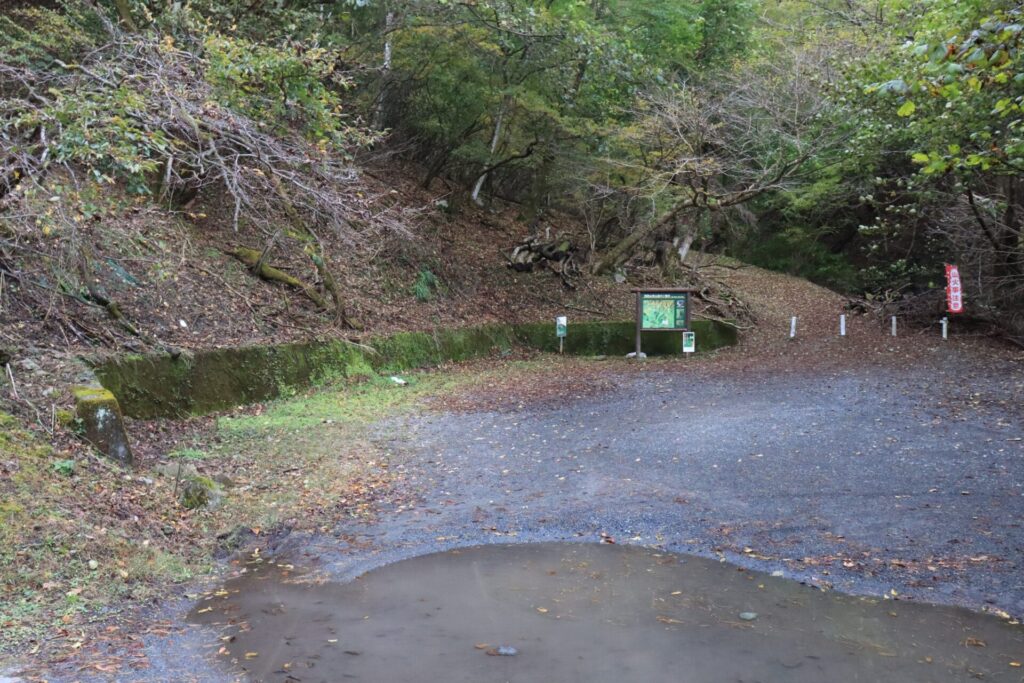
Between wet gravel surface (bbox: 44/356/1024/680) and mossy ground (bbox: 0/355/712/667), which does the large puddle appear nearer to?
wet gravel surface (bbox: 44/356/1024/680)

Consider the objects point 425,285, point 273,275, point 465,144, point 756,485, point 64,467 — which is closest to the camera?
point 64,467

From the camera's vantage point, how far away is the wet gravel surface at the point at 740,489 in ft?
18.3

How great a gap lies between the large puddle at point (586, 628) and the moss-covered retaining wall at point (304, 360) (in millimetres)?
5025

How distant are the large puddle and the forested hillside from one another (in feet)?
10.9

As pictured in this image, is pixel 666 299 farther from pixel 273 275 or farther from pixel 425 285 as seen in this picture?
pixel 273 275

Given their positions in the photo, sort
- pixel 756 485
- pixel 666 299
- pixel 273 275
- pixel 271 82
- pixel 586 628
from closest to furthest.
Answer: pixel 586 628, pixel 756 485, pixel 271 82, pixel 273 275, pixel 666 299

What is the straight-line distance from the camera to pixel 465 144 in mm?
18656

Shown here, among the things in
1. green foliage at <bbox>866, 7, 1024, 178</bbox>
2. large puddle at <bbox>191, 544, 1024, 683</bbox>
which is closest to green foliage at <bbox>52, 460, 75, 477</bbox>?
large puddle at <bbox>191, 544, 1024, 683</bbox>

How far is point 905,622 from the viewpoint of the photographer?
4.74 m

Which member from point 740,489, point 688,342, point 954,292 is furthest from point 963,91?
point 688,342

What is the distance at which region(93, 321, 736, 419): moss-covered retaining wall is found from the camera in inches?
387

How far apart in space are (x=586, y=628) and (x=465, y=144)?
15389 millimetres

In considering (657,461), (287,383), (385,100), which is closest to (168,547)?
(657,461)

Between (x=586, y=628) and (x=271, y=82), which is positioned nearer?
(x=586, y=628)
